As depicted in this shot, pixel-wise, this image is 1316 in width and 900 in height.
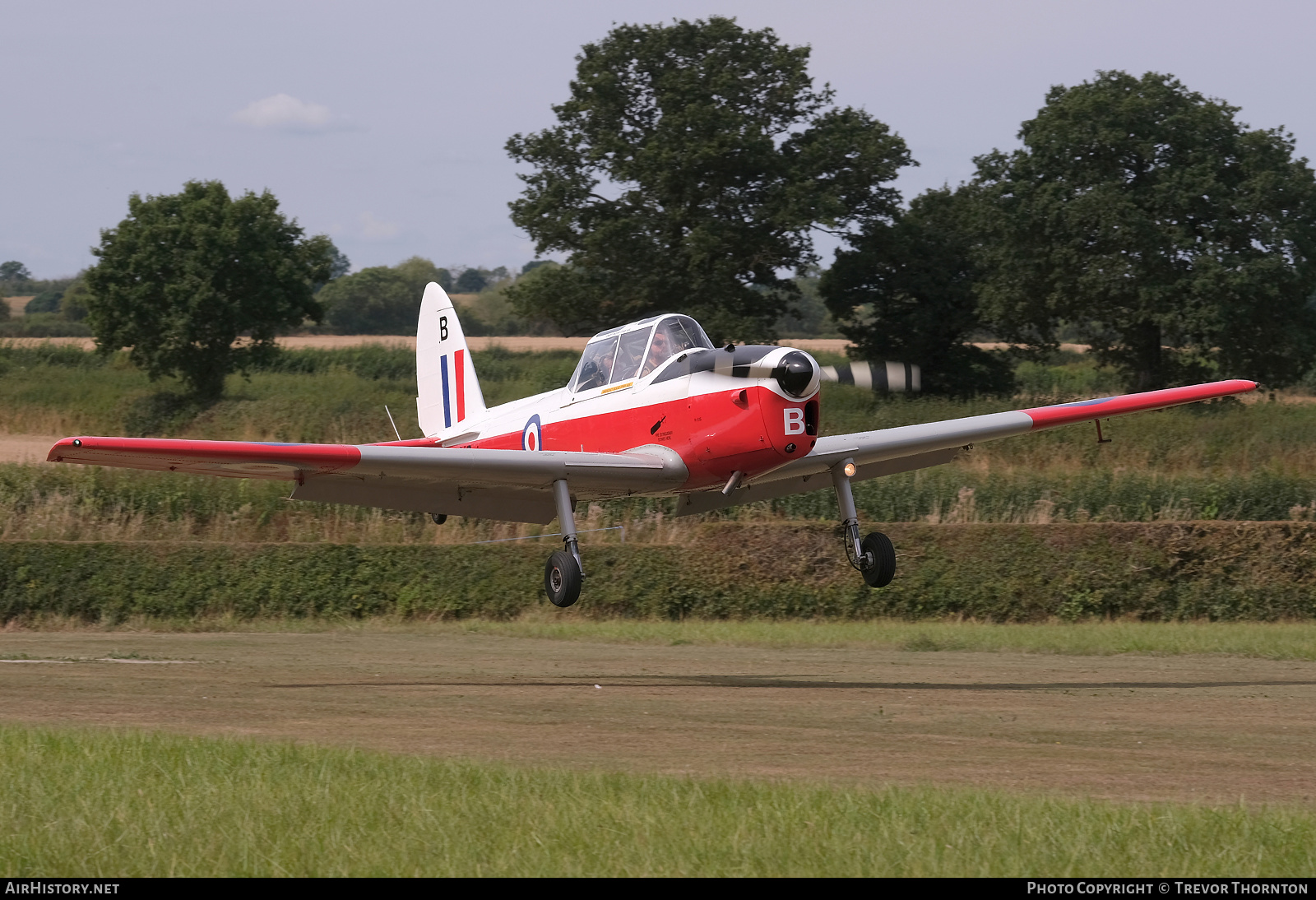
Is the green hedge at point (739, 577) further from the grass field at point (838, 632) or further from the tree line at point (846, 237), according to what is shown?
the tree line at point (846, 237)

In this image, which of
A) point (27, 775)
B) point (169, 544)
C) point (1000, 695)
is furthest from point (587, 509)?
point (27, 775)

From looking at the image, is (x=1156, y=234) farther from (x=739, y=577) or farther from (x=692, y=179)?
(x=739, y=577)

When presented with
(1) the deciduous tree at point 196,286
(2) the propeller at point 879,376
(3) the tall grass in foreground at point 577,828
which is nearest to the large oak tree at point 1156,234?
(1) the deciduous tree at point 196,286

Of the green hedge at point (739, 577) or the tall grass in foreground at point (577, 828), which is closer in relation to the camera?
the tall grass in foreground at point (577, 828)

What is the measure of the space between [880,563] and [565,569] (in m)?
3.56

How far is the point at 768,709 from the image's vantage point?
43.0ft

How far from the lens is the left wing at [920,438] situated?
15.8 m

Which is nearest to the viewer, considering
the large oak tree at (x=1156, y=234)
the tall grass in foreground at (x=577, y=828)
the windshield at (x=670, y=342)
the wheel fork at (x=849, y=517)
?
the tall grass in foreground at (x=577, y=828)

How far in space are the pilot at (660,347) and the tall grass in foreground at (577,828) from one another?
671cm

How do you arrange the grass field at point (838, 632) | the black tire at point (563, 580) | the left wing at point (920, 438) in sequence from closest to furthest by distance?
the black tire at point (563, 580) → the left wing at point (920, 438) → the grass field at point (838, 632)

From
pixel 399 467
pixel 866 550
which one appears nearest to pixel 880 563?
pixel 866 550

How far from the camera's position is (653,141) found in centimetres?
4878

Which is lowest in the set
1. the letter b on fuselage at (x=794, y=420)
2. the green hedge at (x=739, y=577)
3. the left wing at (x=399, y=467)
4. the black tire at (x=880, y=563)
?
the green hedge at (x=739, y=577)
